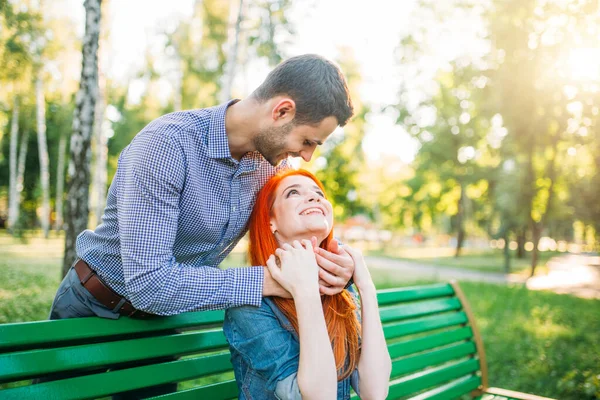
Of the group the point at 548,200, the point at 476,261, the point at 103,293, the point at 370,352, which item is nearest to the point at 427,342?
the point at 370,352

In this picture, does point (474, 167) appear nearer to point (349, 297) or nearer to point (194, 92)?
point (194, 92)

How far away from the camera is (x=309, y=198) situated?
88.8 inches

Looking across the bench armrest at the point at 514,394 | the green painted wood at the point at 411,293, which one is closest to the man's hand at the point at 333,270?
the green painted wood at the point at 411,293

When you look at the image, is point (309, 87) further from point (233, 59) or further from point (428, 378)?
point (233, 59)

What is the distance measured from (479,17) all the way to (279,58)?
6344mm

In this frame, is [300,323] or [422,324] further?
[422,324]

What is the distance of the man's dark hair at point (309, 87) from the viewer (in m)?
2.26

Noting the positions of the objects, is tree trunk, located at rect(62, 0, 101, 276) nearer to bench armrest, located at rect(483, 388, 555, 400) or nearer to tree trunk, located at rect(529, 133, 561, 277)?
bench armrest, located at rect(483, 388, 555, 400)

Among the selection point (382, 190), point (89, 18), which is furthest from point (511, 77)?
point (382, 190)

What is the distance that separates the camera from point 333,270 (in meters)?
2.05

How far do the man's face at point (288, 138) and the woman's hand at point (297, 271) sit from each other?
1.85ft

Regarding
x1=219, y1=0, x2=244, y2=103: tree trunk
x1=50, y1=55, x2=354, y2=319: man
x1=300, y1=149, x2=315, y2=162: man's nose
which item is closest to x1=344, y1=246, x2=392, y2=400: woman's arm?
x1=50, y1=55, x2=354, y2=319: man

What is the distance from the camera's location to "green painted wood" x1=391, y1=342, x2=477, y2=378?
313 cm

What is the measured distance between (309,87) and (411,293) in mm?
1817
